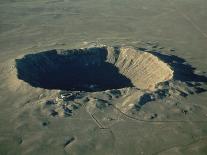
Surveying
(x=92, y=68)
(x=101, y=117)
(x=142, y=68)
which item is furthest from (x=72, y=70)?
(x=101, y=117)

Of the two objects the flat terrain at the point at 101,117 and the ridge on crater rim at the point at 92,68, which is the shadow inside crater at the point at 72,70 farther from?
the flat terrain at the point at 101,117

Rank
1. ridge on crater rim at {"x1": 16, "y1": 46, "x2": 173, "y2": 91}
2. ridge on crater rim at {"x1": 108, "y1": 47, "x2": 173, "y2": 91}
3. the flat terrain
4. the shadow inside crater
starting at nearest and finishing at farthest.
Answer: the flat terrain, ridge on crater rim at {"x1": 108, "y1": 47, "x2": 173, "y2": 91}, ridge on crater rim at {"x1": 16, "y1": 46, "x2": 173, "y2": 91}, the shadow inside crater

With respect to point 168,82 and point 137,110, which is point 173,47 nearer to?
point 168,82

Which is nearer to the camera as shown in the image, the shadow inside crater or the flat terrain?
the flat terrain

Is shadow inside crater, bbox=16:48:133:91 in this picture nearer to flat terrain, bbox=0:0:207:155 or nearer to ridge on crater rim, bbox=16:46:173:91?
ridge on crater rim, bbox=16:46:173:91

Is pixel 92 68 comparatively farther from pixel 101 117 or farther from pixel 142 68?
pixel 101 117

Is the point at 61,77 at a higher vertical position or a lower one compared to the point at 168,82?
lower

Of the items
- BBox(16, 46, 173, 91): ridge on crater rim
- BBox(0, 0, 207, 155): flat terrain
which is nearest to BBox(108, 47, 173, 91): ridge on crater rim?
BBox(16, 46, 173, 91): ridge on crater rim

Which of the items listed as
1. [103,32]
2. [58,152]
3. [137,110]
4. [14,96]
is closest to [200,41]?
[103,32]

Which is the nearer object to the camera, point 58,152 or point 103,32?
point 58,152
